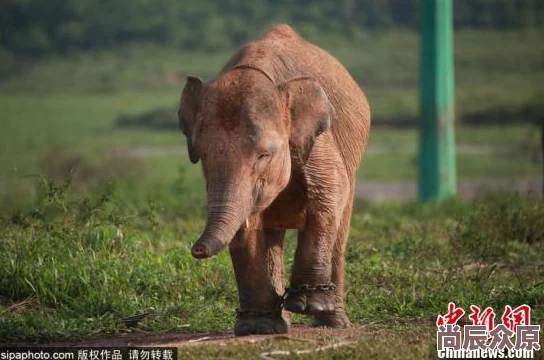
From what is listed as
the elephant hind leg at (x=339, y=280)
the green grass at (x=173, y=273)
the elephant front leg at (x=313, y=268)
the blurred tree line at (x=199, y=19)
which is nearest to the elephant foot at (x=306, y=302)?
the elephant front leg at (x=313, y=268)

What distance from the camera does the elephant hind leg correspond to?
29.9 ft

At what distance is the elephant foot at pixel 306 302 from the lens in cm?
859

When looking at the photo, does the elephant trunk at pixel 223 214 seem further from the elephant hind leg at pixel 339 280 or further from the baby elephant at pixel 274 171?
the elephant hind leg at pixel 339 280

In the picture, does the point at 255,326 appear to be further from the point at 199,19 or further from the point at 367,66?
the point at 199,19

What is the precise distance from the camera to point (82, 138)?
116 ft

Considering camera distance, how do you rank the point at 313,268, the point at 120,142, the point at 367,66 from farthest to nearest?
the point at 367,66
the point at 120,142
the point at 313,268

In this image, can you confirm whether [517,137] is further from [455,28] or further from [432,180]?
[432,180]

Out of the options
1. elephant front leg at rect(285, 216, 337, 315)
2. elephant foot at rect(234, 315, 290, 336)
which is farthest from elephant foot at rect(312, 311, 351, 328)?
elephant foot at rect(234, 315, 290, 336)

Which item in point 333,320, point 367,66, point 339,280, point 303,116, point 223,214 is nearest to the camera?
point 223,214

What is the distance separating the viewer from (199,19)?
4169cm

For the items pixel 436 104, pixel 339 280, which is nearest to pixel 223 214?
pixel 339 280

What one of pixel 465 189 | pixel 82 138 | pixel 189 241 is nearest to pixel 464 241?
pixel 189 241

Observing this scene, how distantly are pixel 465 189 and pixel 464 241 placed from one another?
12.3 meters

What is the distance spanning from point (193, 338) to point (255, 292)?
0.44 m
